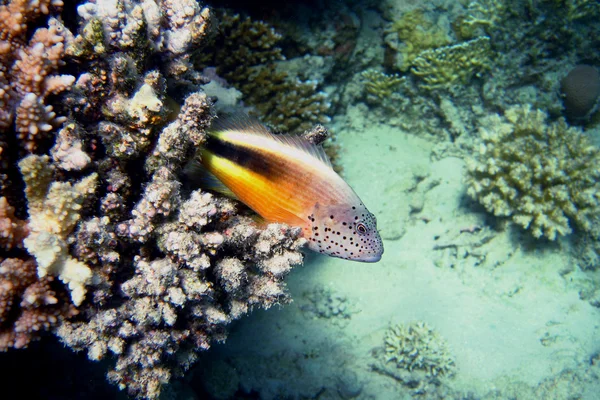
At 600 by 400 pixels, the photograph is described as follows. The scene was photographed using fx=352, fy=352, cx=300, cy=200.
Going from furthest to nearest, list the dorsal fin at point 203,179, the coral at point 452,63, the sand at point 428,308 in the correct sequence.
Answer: the coral at point 452,63
the sand at point 428,308
the dorsal fin at point 203,179

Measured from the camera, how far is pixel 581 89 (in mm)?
6824

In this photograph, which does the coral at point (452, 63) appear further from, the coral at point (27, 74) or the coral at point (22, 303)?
the coral at point (22, 303)

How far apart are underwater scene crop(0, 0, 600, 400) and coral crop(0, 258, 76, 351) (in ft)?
0.05

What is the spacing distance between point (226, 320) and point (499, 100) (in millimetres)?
7077

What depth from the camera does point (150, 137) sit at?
2.92 metres

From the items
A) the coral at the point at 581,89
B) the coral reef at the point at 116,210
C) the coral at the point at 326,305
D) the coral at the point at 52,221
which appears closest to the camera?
the coral at the point at 52,221

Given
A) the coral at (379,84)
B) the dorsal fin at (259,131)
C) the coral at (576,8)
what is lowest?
the dorsal fin at (259,131)

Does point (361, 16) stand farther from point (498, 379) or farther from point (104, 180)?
point (498, 379)

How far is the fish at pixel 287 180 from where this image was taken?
10.5 feet

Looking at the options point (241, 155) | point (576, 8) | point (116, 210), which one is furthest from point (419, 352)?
point (576, 8)

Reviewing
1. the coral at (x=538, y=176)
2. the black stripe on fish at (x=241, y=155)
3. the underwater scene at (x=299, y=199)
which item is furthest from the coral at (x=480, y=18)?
the black stripe on fish at (x=241, y=155)

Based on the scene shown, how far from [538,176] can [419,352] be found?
3653 mm

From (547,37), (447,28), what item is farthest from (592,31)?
(447,28)

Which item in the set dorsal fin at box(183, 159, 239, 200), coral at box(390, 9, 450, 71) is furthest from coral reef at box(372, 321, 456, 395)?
coral at box(390, 9, 450, 71)
